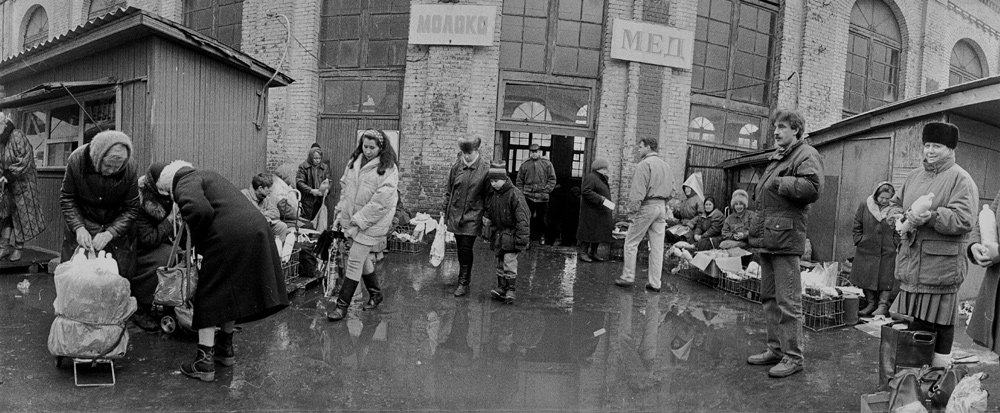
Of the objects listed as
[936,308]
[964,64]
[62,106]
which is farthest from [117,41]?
[964,64]

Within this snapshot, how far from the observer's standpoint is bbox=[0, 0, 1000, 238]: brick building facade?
A: 11.6 metres

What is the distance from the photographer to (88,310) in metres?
3.88

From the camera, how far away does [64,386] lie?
12.8 feet

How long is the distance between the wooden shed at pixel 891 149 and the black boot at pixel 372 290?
7091 mm

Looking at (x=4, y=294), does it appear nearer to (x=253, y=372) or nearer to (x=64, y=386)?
(x=64, y=386)

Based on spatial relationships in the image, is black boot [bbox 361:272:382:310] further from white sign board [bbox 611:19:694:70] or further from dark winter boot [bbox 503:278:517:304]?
white sign board [bbox 611:19:694:70]

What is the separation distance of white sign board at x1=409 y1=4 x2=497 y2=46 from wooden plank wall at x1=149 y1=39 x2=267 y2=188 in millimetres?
3798

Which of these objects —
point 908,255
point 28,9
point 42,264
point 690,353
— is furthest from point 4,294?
point 28,9

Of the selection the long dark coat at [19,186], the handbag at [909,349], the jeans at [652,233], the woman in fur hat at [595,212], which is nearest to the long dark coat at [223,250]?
the handbag at [909,349]

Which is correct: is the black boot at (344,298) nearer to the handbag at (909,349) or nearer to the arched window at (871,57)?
the handbag at (909,349)

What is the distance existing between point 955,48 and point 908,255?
17.2 m

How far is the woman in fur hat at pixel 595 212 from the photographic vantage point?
1000 centimetres

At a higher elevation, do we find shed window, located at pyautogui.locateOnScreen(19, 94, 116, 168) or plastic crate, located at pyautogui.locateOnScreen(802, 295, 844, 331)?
shed window, located at pyautogui.locateOnScreen(19, 94, 116, 168)

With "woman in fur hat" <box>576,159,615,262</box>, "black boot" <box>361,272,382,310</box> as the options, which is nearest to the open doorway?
"woman in fur hat" <box>576,159,615,262</box>
